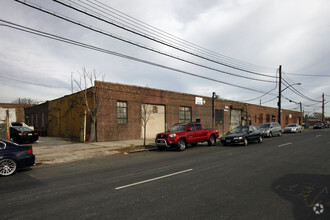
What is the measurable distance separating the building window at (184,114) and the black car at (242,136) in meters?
9.15

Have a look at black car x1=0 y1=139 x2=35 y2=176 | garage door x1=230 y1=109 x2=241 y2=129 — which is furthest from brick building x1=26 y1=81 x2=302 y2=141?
black car x1=0 y1=139 x2=35 y2=176

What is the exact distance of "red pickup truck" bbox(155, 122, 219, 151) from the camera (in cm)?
1275

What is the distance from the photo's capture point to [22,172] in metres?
7.62

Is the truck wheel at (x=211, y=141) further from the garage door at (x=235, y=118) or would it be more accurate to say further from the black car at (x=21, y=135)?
the garage door at (x=235, y=118)

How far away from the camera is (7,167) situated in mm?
6938

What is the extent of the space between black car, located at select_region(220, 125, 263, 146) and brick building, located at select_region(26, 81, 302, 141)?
4770 millimetres

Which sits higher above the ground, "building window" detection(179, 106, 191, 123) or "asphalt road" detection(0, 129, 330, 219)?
"building window" detection(179, 106, 191, 123)

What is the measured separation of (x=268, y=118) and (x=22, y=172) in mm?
47508

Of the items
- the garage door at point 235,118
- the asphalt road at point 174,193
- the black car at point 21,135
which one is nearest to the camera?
the asphalt road at point 174,193

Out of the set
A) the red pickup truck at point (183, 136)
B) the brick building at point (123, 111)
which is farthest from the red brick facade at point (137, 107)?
the red pickup truck at point (183, 136)

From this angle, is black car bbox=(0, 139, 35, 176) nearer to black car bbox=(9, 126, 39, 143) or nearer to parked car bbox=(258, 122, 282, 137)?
black car bbox=(9, 126, 39, 143)

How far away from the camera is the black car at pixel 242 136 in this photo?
565 inches

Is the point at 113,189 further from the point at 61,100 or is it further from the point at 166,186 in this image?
the point at 61,100

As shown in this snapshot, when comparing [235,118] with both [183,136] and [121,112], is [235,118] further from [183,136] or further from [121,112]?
[183,136]
